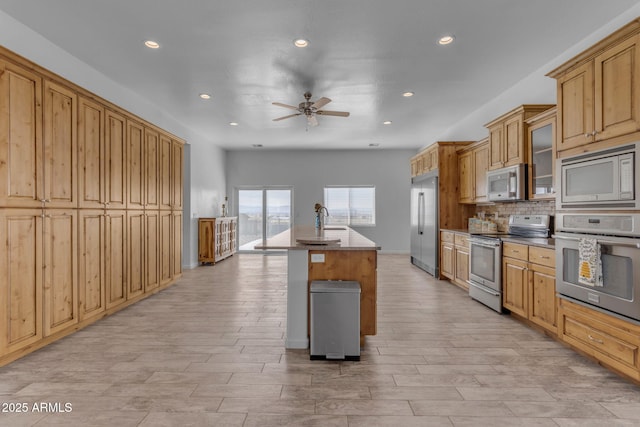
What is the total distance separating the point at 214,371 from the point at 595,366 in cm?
293

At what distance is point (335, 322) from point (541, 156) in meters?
3.05

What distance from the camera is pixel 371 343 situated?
3.08 meters

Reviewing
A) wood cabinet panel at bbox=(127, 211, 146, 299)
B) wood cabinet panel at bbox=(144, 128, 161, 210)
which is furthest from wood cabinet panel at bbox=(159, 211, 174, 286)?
wood cabinet panel at bbox=(127, 211, 146, 299)

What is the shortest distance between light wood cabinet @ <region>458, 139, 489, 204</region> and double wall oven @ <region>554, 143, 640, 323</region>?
7.36 feet

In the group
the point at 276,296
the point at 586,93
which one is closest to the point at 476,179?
the point at 586,93

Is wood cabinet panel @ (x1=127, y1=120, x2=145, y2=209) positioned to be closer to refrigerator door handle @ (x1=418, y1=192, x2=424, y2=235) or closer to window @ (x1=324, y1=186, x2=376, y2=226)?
refrigerator door handle @ (x1=418, y1=192, x2=424, y2=235)

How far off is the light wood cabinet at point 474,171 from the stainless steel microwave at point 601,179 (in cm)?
216

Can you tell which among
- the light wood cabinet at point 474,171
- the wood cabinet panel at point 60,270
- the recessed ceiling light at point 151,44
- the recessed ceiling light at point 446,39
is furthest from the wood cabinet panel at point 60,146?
the light wood cabinet at point 474,171

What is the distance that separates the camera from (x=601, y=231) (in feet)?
8.19

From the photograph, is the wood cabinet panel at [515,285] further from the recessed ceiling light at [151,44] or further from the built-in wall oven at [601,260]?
the recessed ceiling light at [151,44]

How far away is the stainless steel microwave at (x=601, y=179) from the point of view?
7.45ft

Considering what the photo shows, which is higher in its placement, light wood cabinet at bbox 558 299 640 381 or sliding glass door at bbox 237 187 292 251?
sliding glass door at bbox 237 187 292 251

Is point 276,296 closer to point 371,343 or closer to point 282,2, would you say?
point 371,343

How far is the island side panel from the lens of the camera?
295cm
